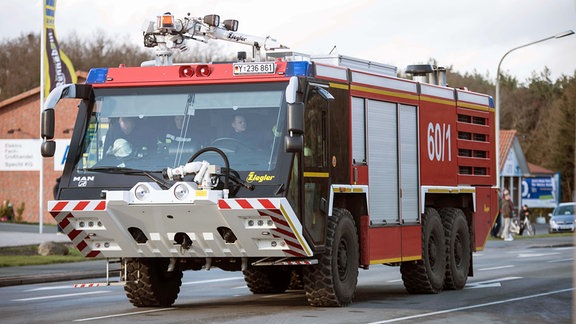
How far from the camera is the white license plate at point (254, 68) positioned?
15047 millimetres

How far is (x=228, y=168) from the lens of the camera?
47.5ft

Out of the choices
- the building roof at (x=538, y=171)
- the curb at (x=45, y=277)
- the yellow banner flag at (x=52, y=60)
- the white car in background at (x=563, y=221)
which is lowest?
the curb at (x=45, y=277)

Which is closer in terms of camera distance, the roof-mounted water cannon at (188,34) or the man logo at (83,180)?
the man logo at (83,180)

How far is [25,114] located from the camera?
6378cm

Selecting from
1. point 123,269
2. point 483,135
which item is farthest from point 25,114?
point 123,269

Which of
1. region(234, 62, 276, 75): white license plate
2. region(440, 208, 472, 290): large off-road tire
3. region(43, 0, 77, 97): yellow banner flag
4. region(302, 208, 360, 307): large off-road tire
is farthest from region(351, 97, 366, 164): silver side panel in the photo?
region(43, 0, 77, 97): yellow banner flag

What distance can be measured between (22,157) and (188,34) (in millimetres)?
48302

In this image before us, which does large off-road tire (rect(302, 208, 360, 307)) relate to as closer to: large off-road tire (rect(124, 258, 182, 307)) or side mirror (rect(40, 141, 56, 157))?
large off-road tire (rect(124, 258, 182, 307))

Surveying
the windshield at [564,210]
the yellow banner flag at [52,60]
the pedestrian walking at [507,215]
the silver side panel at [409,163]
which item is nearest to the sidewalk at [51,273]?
the silver side panel at [409,163]

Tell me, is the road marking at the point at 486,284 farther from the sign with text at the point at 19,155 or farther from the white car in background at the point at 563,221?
the sign with text at the point at 19,155

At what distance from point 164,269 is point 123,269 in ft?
2.56

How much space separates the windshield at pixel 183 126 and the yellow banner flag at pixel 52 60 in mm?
26882

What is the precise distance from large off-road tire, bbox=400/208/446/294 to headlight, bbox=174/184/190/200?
5.31m

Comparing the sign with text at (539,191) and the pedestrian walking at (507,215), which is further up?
the sign with text at (539,191)
